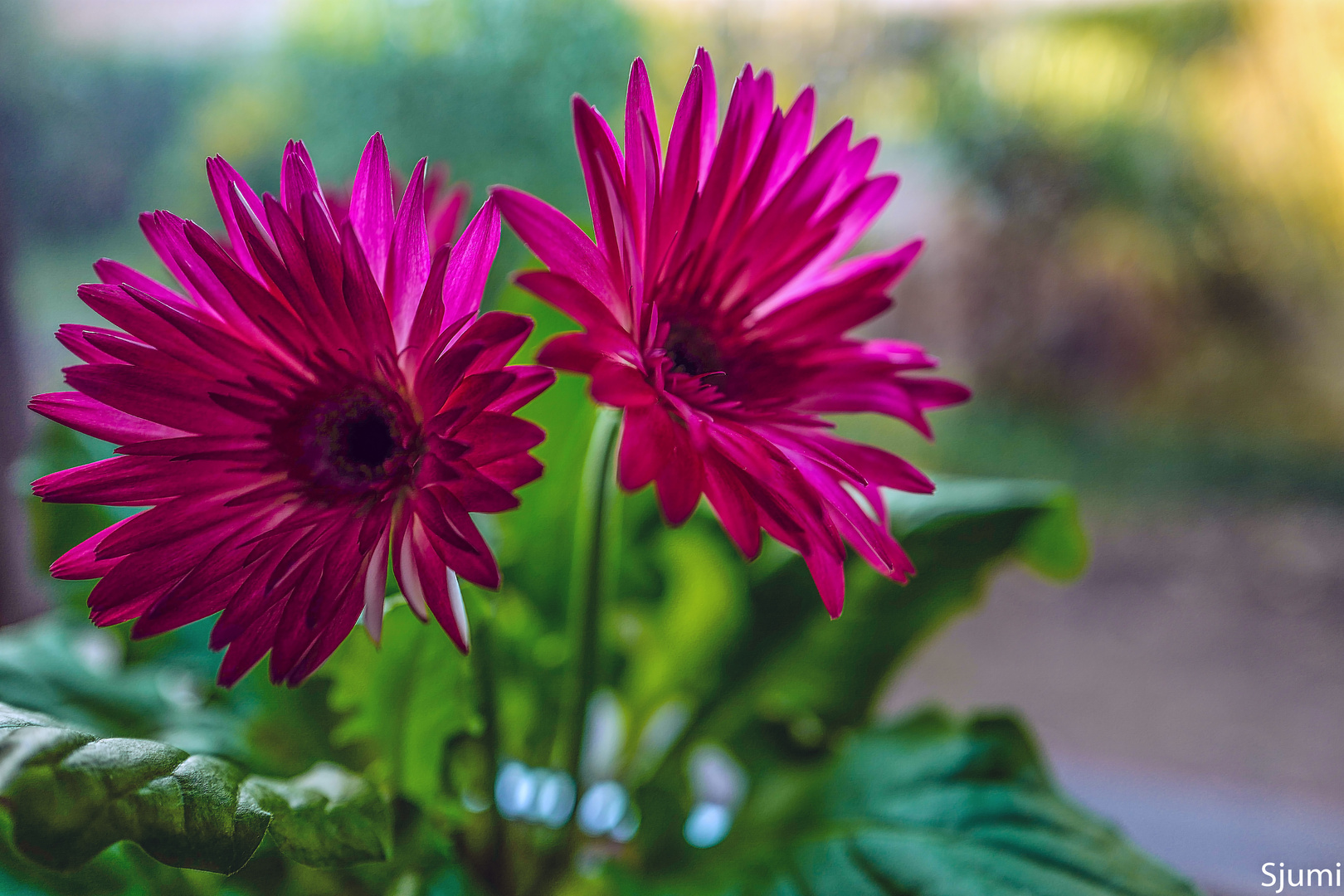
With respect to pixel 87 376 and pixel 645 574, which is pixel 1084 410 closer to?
pixel 645 574

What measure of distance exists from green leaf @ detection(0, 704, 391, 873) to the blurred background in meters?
0.55

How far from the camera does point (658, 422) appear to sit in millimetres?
281

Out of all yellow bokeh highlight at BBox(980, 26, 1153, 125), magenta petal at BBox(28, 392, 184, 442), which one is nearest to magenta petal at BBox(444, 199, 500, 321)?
magenta petal at BBox(28, 392, 184, 442)

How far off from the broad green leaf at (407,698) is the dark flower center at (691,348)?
0.17 m

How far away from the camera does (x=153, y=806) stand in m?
0.28

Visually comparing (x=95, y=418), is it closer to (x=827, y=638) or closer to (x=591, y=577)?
(x=591, y=577)

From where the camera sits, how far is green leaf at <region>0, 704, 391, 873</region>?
0.26m

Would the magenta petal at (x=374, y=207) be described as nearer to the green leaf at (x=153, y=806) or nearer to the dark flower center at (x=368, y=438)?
the dark flower center at (x=368, y=438)

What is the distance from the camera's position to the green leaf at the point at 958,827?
43cm

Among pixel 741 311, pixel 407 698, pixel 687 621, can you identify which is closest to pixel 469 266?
pixel 741 311

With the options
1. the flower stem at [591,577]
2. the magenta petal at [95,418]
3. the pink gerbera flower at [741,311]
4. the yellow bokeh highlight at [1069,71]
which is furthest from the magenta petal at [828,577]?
the yellow bokeh highlight at [1069,71]

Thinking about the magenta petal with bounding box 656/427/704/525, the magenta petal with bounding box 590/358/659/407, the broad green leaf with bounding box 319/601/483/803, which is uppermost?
the magenta petal with bounding box 590/358/659/407

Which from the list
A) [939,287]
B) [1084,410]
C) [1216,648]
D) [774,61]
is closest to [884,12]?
[774,61]

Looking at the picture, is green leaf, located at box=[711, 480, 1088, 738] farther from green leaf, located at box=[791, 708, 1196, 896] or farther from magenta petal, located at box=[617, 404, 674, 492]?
magenta petal, located at box=[617, 404, 674, 492]
